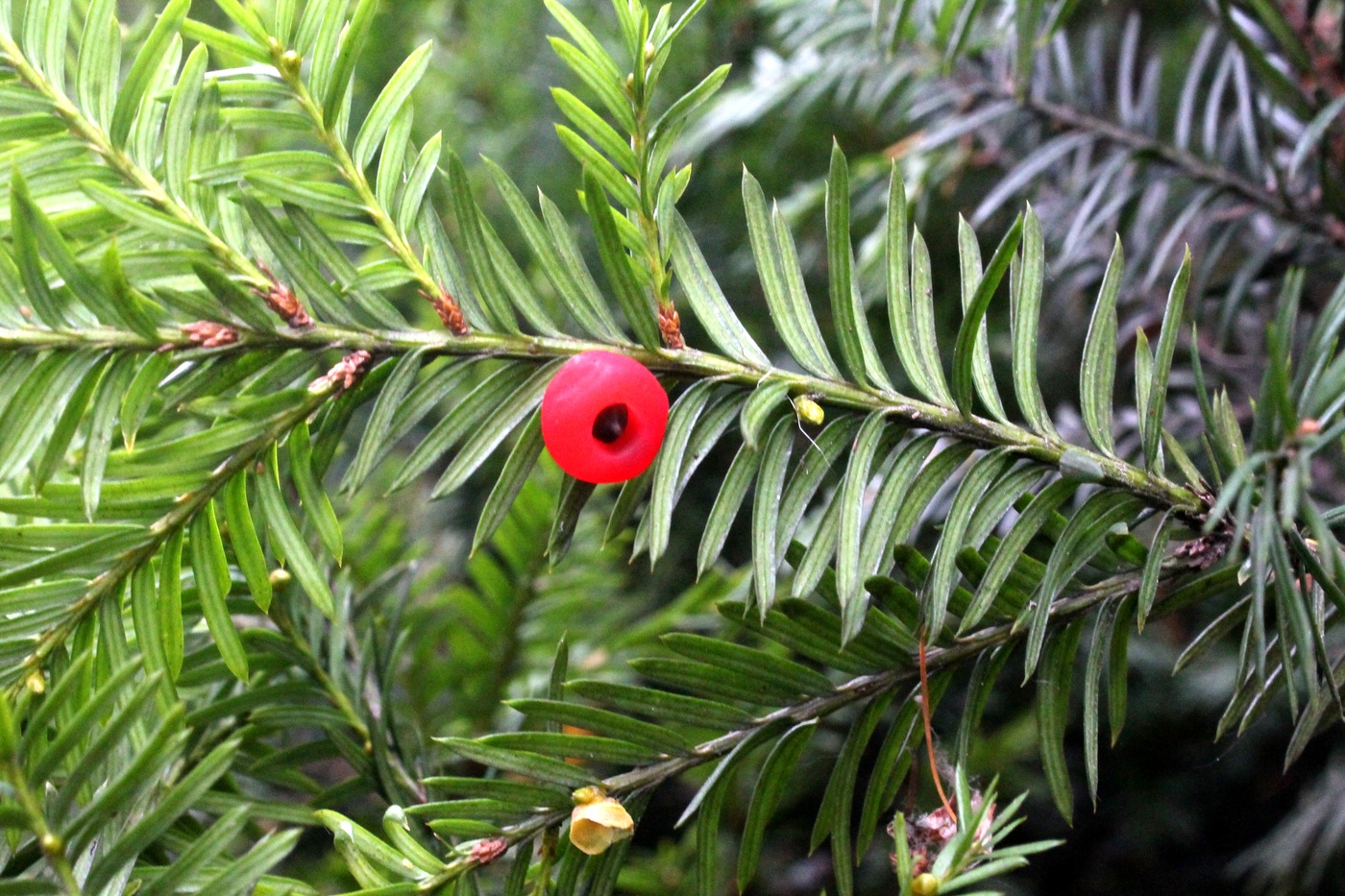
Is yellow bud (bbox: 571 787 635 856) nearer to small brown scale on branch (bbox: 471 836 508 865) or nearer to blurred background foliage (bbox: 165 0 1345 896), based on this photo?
small brown scale on branch (bbox: 471 836 508 865)

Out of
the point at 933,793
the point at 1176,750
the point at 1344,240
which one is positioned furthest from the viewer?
the point at 1176,750

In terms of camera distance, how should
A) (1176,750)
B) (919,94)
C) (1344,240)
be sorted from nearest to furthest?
(1344,240) < (919,94) < (1176,750)

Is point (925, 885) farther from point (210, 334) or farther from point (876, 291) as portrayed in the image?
point (876, 291)

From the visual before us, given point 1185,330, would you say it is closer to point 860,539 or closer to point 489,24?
point 860,539

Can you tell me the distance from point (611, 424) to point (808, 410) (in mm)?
70

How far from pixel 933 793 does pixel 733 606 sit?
16.8 inches

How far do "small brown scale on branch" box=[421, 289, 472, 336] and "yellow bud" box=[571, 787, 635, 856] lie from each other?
18 cm

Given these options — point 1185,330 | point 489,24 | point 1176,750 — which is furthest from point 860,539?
point 489,24

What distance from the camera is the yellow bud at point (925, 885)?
1.00 ft

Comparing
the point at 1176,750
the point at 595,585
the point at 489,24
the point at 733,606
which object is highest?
the point at 489,24

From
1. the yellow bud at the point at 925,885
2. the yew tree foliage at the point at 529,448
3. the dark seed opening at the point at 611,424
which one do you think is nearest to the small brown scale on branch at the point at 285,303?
the yew tree foliage at the point at 529,448

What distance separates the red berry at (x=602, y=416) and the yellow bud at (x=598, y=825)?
0.38ft

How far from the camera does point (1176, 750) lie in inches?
39.4

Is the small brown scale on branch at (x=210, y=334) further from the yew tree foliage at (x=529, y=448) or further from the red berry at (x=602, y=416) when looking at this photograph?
the red berry at (x=602, y=416)
